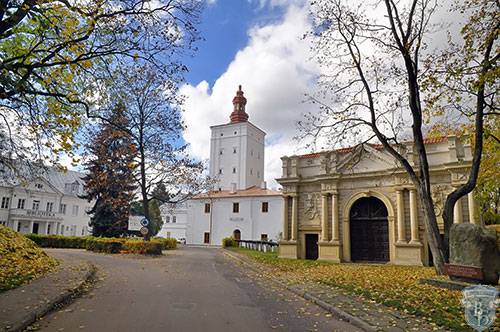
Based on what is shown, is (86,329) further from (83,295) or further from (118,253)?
(118,253)

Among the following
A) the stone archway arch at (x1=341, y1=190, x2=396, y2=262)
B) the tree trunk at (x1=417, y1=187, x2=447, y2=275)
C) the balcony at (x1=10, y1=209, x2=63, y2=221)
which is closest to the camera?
the tree trunk at (x1=417, y1=187, x2=447, y2=275)

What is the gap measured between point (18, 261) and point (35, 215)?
36.0 meters

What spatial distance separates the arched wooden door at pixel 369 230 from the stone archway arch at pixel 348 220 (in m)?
0.41

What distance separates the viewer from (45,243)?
28.0 m

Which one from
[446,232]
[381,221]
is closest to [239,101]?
[381,221]

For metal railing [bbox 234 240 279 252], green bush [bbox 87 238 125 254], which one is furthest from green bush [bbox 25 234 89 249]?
metal railing [bbox 234 240 279 252]

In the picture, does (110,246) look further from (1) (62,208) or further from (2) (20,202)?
(1) (62,208)

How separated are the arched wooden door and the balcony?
37900mm

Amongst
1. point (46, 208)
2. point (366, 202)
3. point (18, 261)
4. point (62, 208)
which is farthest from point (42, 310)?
point (62, 208)

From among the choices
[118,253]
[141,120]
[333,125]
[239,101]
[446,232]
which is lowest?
[118,253]

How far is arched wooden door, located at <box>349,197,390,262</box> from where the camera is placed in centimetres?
2220

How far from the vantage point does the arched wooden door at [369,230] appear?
22203 millimetres

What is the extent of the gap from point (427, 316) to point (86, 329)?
20.1 ft

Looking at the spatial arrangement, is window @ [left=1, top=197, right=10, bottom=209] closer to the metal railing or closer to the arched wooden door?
the metal railing
